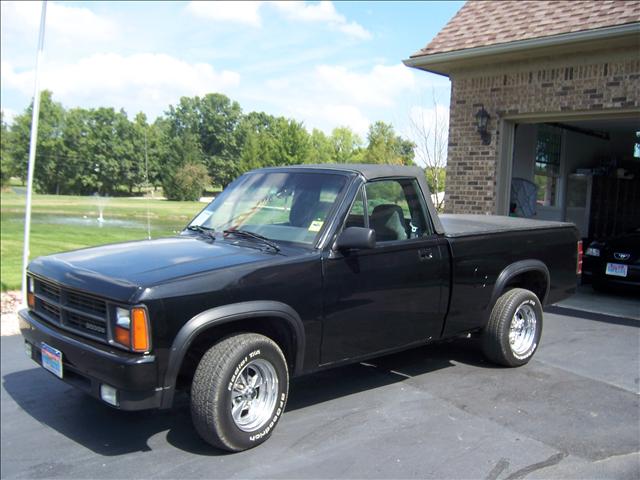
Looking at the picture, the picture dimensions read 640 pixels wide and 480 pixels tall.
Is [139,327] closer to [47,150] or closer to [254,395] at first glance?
[254,395]

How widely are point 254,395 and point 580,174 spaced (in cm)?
1243

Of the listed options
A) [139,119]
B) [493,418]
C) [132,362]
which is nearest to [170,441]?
[132,362]

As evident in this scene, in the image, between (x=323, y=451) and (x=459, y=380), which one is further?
(x=459, y=380)

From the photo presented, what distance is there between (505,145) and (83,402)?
7.72 m

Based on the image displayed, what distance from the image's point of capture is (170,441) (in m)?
4.00

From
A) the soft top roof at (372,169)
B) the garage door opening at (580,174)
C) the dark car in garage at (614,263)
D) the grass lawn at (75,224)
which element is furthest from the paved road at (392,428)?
the garage door opening at (580,174)

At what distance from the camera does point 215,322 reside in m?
3.45

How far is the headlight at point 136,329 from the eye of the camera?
323cm

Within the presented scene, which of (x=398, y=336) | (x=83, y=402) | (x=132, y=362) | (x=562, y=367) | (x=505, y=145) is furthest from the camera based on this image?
(x=505, y=145)

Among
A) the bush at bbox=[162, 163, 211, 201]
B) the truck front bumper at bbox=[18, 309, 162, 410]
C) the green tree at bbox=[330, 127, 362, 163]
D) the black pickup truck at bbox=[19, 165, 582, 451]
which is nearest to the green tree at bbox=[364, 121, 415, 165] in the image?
the bush at bbox=[162, 163, 211, 201]

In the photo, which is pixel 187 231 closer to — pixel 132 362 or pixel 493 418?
pixel 132 362

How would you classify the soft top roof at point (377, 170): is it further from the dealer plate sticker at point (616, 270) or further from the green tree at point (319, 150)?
the green tree at point (319, 150)

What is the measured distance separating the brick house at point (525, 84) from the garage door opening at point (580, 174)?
2.2 inches

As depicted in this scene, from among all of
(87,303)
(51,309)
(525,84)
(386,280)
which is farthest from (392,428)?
(525,84)
